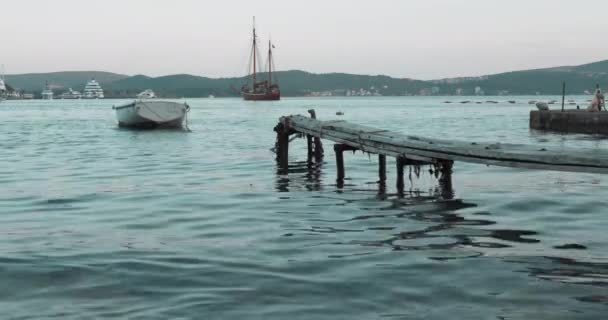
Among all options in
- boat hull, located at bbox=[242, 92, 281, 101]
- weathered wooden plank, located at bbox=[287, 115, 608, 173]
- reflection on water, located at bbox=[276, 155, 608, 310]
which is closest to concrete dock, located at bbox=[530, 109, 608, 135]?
weathered wooden plank, located at bbox=[287, 115, 608, 173]

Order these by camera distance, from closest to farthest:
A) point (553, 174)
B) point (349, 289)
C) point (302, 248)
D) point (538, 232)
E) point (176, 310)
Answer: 1. point (176, 310)
2. point (349, 289)
3. point (302, 248)
4. point (538, 232)
5. point (553, 174)

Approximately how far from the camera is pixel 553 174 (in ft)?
59.4

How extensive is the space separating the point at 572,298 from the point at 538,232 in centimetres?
362

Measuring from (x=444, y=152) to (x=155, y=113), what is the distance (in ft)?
116

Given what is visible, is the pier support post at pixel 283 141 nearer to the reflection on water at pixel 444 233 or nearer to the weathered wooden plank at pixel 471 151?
the weathered wooden plank at pixel 471 151

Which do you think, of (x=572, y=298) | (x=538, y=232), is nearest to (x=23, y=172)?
(x=538, y=232)

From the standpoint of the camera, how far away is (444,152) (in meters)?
12.5

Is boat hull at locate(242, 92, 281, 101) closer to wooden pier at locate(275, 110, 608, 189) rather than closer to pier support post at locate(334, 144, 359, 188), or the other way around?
wooden pier at locate(275, 110, 608, 189)

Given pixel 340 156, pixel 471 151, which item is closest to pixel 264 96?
pixel 340 156

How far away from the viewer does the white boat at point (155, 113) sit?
45438 mm

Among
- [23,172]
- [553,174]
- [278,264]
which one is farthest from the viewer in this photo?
[23,172]

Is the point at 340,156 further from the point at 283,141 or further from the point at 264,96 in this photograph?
the point at 264,96

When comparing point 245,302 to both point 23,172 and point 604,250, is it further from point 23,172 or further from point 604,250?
point 23,172

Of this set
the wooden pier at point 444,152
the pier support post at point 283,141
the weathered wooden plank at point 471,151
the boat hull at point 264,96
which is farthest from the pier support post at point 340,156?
the boat hull at point 264,96
